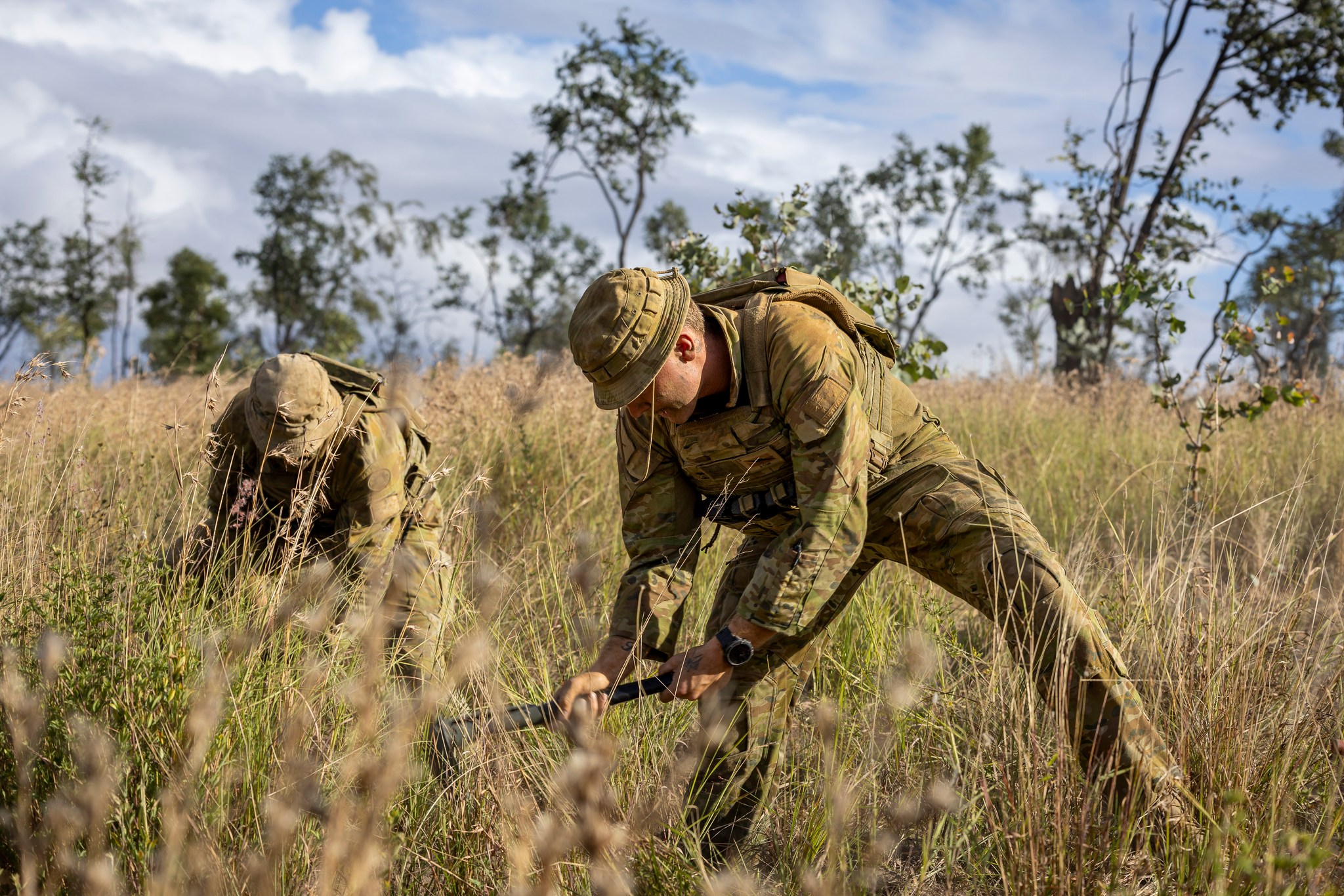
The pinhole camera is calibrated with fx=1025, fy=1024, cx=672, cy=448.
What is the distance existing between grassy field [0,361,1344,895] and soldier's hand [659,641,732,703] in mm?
183

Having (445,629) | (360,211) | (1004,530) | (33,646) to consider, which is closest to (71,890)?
(33,646)

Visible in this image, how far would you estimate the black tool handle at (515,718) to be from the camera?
214 centimetres

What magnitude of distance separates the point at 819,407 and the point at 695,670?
642 millimetres

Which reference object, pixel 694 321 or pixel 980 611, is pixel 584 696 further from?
pixel 980 611

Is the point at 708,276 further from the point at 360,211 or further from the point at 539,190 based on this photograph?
the point at 360,211

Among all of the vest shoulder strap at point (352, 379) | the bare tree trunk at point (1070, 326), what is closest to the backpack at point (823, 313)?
the vest shoulder strap at point (352, 379)

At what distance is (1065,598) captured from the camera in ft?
7.58

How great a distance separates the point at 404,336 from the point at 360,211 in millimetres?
4131

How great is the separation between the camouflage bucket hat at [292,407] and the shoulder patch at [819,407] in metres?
1.69

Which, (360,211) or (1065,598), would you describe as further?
(360,211)

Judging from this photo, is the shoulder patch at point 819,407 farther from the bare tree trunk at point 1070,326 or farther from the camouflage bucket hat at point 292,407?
the bare tree trunk at point 1070,326

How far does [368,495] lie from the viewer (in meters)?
3.65

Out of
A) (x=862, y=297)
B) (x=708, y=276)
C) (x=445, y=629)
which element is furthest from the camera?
(x=708, y=276)

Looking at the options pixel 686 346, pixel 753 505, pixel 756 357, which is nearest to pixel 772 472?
pixel 753 505
